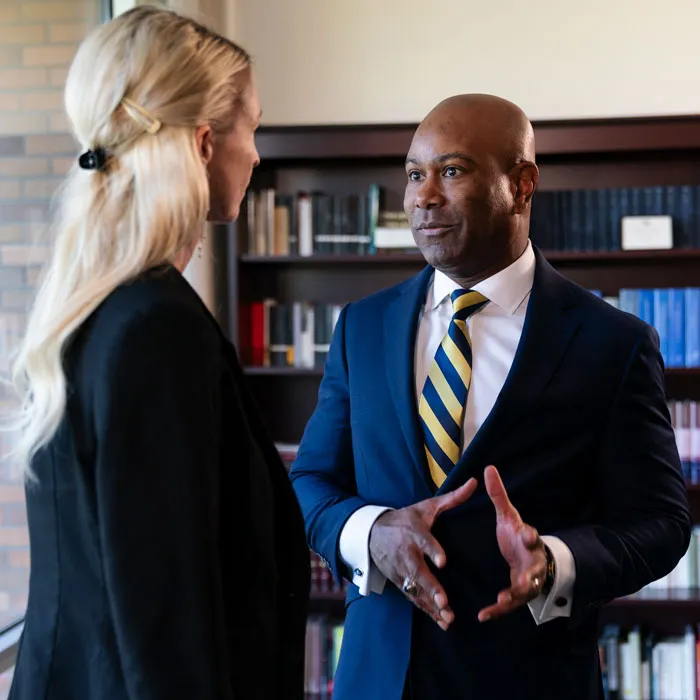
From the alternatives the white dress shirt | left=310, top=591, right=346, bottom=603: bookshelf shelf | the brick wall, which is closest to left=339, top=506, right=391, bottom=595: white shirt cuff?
the white dress shirt

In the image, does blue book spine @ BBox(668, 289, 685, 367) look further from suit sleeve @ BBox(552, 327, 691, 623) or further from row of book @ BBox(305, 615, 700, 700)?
suit sleeve @ BBox(552, 327, 691, 623)

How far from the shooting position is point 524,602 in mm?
1301

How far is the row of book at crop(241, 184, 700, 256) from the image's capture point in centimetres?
332

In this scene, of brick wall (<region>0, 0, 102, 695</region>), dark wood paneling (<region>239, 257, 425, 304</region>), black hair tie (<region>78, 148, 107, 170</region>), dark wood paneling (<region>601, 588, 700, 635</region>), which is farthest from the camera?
dark wood paneling (<region>239, 257, 425, 304</region>)

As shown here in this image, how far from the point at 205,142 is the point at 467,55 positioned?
2794 millimetres

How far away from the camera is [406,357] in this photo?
60.3 inches

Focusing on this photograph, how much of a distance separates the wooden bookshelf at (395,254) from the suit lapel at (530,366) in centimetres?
178

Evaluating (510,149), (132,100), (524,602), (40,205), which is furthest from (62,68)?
(524,602)

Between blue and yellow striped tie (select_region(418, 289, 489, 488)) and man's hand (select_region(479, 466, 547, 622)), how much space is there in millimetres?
153

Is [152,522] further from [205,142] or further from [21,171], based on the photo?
[21,171]

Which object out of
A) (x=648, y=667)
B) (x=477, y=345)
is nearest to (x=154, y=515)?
(x=477, y=345)

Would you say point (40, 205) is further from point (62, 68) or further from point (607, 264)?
point (607, 264)

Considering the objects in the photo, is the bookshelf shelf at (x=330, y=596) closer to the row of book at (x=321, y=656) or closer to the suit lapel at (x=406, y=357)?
the row of book at (x=321, y=656)

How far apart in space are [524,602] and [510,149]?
2.52 ft
